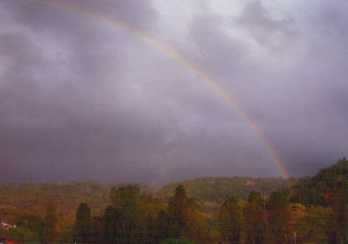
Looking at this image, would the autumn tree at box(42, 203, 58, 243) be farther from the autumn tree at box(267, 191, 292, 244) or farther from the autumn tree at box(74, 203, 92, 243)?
the autumn tree at box(267, 191, 292, 244)

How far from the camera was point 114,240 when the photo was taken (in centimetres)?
10175

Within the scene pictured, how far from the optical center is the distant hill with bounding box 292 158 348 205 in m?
152

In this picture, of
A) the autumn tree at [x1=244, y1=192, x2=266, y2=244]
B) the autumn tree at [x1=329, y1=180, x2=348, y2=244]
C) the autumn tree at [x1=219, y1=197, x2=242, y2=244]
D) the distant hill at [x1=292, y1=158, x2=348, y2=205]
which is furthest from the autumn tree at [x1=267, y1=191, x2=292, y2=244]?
the distant hill at [x1=292, y1=158, x2=348, y2=205]

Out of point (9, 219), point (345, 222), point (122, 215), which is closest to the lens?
point (345, 222)

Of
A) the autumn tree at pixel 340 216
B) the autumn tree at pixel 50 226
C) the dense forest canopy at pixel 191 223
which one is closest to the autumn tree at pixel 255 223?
the dense forest canopy at pixel 191 223

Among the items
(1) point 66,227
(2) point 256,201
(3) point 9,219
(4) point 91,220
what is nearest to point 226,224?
(2) point 256,201

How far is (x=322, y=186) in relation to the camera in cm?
16612

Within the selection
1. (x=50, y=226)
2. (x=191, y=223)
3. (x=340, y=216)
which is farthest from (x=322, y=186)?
(x=50, y=226)

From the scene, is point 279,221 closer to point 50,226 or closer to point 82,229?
point 82,229

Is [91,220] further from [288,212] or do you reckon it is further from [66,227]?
[288,212]

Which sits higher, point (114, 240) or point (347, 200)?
point (347, 200)

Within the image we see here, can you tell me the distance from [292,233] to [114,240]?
119 feet

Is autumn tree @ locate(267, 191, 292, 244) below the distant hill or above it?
below

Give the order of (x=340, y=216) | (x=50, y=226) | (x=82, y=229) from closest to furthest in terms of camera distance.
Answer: (x=340, y=216) < (x=82, y=229) < (x=50, y=226)
